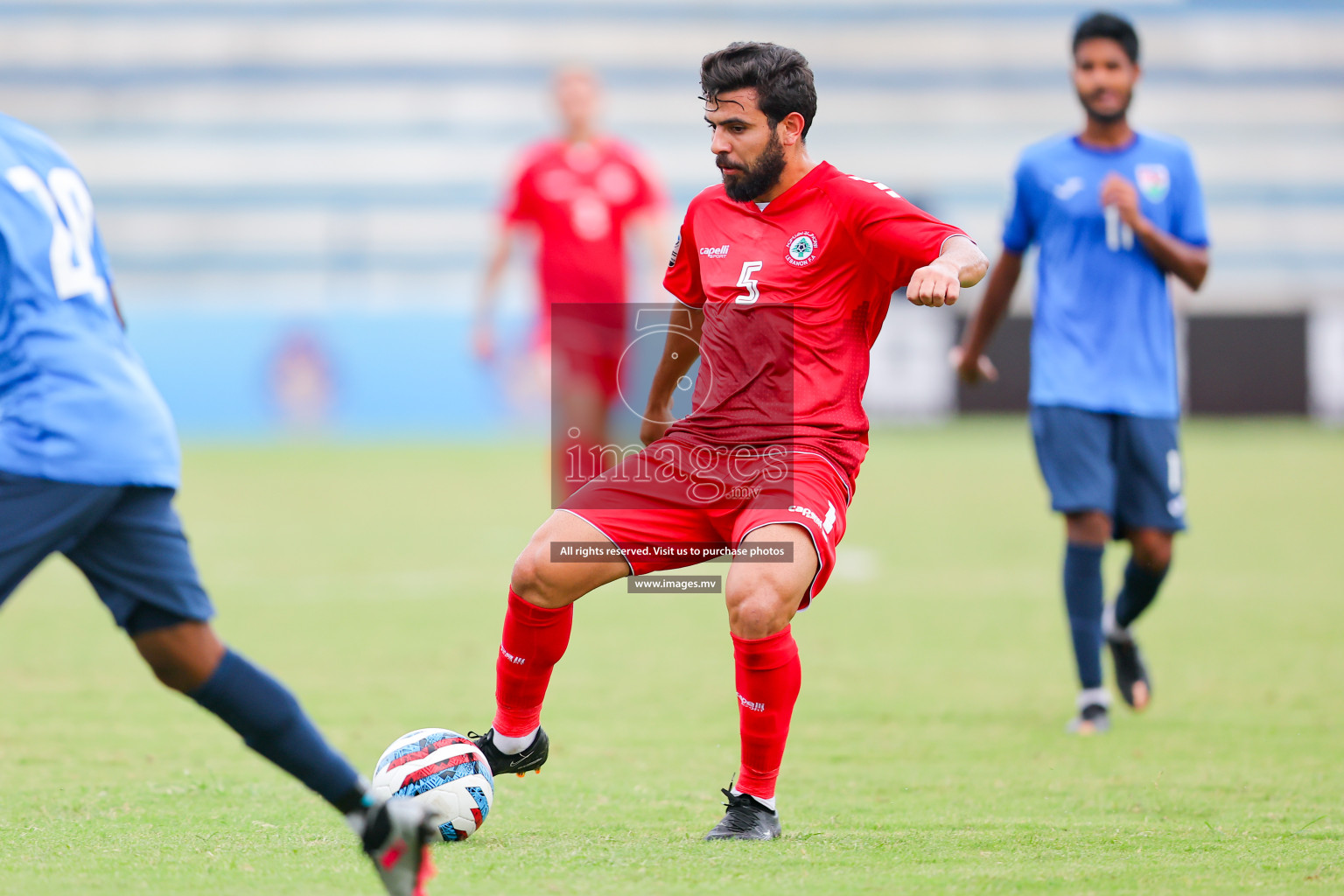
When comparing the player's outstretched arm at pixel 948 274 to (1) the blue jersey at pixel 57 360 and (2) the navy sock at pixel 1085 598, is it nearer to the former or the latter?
(1) the blue jersey at pixel 57 360

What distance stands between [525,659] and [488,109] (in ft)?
116

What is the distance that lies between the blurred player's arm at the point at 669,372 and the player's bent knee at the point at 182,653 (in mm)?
1599

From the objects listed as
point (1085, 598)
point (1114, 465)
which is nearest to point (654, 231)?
point (1114, 465)

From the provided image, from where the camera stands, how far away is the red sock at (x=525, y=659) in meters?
4.22

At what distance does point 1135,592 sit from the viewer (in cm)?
606

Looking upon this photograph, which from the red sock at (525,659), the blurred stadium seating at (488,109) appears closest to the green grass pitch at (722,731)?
the red sock at (525,659)

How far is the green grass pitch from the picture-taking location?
3.67m

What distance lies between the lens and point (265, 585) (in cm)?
916

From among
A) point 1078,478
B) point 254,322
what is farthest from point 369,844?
point 254,322

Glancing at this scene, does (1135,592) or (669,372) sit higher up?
(669,372)

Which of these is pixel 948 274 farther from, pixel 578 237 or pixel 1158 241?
pixel 578 237

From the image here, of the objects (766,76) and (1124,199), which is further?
(1124,199)

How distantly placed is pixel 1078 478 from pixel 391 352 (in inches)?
759

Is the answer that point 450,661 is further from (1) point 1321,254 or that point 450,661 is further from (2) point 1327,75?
(2) point 1327,75
